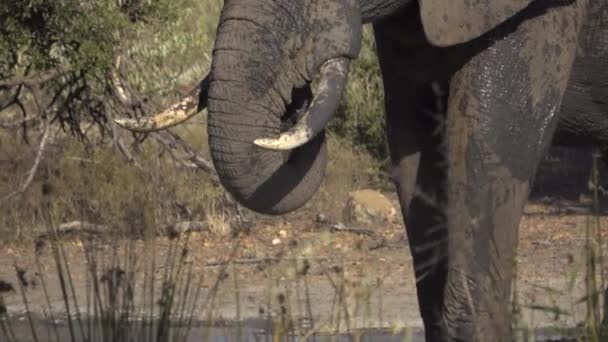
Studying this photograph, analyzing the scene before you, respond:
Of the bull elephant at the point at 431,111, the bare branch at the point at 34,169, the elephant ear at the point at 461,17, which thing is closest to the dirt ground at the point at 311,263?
the bare branch at the point at 34,169

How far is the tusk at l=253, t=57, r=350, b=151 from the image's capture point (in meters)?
5.66

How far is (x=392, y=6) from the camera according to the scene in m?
6.41

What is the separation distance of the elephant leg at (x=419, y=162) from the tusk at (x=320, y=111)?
0.92 metres

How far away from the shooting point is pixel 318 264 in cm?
1077

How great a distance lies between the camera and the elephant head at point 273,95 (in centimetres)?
574

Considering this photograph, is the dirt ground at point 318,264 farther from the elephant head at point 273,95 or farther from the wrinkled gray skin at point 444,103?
the elephant head at point 273,95

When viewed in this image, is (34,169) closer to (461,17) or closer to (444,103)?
(444,103)

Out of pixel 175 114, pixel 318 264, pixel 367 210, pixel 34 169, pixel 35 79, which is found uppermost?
pixel 35 79

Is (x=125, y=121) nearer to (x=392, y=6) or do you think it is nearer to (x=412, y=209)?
(x=392, y=6)

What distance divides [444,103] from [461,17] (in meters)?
0.47

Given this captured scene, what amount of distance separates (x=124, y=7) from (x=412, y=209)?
3988 mm

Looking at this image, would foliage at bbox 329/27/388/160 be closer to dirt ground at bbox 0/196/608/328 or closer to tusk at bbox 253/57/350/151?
dirt ground at bbox 0/196/608/328

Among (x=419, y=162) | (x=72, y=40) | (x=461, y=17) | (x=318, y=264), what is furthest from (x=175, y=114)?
(x=318, y=264)

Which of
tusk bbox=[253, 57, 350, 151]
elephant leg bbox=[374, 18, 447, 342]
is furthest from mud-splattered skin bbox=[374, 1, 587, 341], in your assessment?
tusk bbox=[253, 57, 350, 151]
